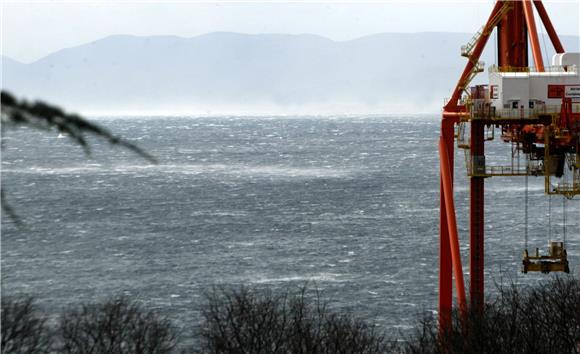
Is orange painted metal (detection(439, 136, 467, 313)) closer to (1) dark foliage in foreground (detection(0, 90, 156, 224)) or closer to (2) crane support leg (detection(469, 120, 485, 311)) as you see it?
(2) crane support leg (detection(469, 120, 485, 311))

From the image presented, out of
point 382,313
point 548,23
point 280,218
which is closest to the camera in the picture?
point 548,23

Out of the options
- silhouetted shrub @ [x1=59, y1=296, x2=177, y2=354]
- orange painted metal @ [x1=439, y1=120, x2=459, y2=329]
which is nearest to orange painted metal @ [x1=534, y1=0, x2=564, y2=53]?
orange painted metal @ [x1=439, y1=120, x2=459, y2=329]

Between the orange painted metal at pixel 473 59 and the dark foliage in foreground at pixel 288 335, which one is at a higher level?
the orange painted metal at pixel 473 59

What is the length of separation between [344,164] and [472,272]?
125 meters

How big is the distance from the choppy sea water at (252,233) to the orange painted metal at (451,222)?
52.4 feet

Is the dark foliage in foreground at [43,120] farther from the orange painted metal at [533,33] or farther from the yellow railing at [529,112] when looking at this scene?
the orange painted metal at [533,33]

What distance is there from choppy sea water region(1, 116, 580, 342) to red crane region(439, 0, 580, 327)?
15.9 meters

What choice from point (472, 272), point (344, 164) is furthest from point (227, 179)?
point (472, 272)

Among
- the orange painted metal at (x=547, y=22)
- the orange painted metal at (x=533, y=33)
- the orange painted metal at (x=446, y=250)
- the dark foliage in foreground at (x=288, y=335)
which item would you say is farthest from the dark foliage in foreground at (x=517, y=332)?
the orange painted metal at (x=547, y=22)

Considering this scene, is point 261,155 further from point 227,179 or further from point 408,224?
point 408,224

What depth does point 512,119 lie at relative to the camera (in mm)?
32625

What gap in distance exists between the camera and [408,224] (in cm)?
8806

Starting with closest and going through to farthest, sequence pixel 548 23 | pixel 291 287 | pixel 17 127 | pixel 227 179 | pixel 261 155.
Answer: pixel 17 127, pixel 548 23, pixel 291 287, pixel 227 179, pixel 261 155

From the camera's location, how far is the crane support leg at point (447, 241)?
34469mm
